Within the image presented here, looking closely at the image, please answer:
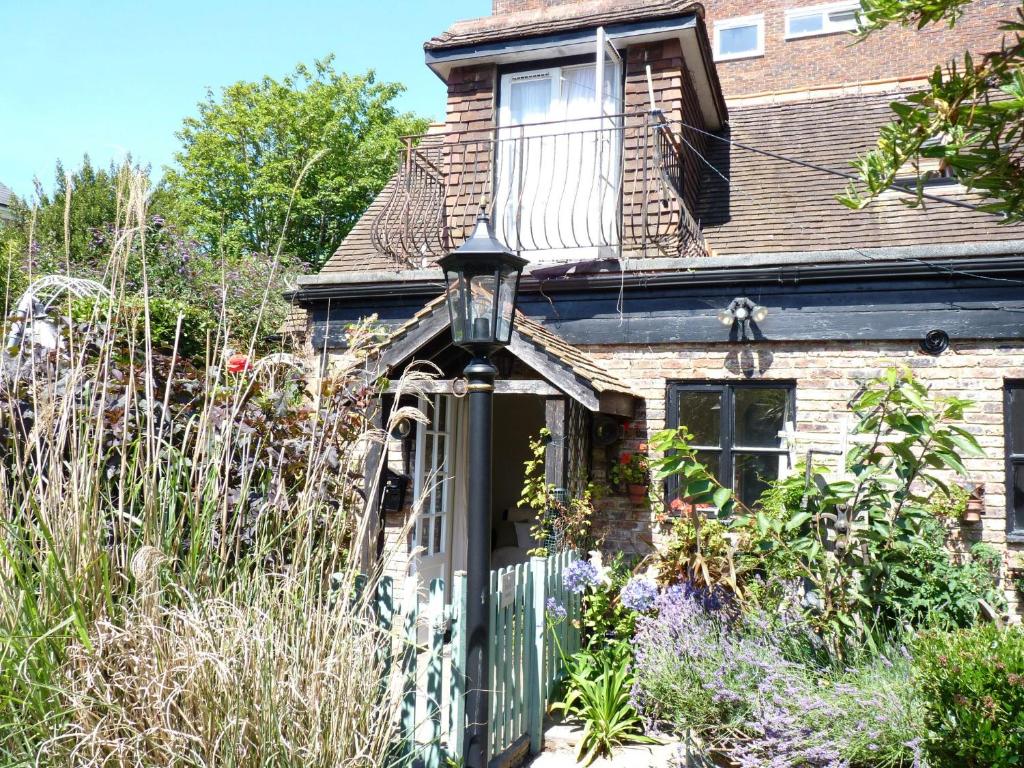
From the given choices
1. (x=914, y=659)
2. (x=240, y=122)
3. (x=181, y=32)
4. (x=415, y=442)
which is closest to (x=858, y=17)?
(x=914, y=659)

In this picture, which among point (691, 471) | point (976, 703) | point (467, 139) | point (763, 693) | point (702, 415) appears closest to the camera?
point (976, 703)

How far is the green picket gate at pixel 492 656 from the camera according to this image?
→ 12.1 ft

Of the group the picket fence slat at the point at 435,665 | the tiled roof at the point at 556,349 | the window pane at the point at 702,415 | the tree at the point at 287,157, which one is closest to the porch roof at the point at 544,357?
the tiled roof at the point at 556,349

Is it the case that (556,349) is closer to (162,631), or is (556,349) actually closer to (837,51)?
(162,631)

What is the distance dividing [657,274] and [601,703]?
342cm

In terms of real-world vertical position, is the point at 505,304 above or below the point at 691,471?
above

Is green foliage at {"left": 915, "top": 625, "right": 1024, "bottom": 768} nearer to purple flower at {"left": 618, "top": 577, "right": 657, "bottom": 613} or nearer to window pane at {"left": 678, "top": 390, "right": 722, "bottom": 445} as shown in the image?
purple flower at {"left": 618, "top": 577, "right": 657, "bottom": 613}

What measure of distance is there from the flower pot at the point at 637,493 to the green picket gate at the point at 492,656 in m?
1.19

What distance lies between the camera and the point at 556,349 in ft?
19.6

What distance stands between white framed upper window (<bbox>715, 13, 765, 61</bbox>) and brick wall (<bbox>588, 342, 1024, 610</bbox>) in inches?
418

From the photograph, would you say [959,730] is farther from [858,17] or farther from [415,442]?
[415,442]

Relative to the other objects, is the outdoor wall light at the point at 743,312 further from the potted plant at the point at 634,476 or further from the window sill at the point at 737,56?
the window sill at the point at 737,56

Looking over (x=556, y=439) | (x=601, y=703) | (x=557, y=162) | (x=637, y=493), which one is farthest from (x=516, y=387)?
(x=557, y=162)

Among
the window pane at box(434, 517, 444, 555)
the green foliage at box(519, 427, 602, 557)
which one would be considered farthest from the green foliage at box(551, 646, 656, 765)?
the window pane at box(434, 517, 444, 555)
